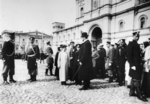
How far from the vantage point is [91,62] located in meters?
4.61

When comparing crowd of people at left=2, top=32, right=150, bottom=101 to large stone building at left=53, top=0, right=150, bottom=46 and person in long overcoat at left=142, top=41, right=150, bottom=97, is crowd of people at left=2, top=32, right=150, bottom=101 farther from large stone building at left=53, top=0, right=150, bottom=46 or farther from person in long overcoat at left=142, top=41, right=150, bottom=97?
large stone building at left=53, top=0, right=150, bottom=46

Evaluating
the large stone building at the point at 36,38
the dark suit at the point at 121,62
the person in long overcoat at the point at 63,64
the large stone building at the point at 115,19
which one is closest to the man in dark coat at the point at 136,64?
the dark suit at the point at 121,62

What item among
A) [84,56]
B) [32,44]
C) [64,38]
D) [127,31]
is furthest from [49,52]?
[64,38]

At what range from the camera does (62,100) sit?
345 centimetres

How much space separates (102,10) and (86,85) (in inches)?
672

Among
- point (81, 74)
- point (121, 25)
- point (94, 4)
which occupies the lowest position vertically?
point (81, 74)

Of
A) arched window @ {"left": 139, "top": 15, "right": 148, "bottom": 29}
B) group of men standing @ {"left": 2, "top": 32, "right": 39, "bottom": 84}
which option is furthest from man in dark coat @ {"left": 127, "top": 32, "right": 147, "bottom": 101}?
arched window @ {"left": 139, "top": 15, "right": 148, "bottom": 29}

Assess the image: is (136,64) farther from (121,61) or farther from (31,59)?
(31,59)

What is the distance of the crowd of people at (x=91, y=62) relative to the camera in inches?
146

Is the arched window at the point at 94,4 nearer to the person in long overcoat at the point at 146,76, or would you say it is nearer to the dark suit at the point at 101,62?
the dark suit at the point at 101,62

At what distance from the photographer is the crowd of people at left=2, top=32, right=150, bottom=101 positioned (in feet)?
12.2

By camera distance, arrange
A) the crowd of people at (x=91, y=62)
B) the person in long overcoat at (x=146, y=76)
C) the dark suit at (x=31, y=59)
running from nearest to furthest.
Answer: the crowd of people at (x=91, y=62)
the person in long overcoat at (x=146, y=76)
the dark suit at (x=31, y=59)

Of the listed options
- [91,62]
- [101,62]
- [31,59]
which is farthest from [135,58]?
[31,59]

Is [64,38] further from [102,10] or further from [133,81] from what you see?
[133,81]
